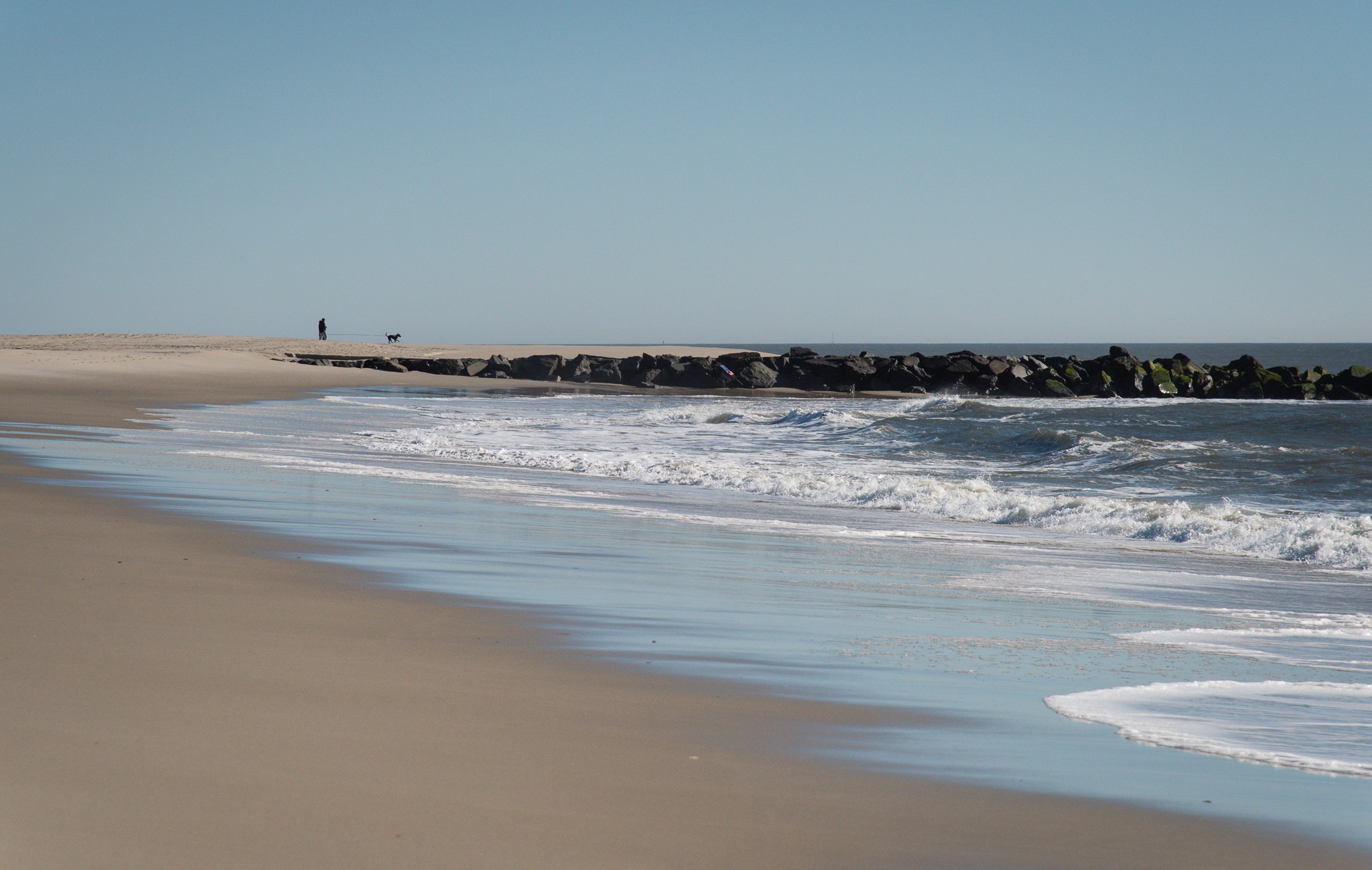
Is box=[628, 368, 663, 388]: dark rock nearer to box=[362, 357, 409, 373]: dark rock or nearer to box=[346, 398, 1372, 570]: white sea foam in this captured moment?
box=[362, 357, 409, 373]: dark rock

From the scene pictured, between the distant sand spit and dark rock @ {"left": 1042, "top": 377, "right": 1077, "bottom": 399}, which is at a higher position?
the distant sand spit

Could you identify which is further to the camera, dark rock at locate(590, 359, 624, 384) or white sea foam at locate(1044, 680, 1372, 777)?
dark rock at locate(590, 359, 624, 384)

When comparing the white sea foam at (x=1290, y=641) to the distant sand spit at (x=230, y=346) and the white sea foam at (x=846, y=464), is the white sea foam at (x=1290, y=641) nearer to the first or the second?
the white sea foam at (x=846, y=464)

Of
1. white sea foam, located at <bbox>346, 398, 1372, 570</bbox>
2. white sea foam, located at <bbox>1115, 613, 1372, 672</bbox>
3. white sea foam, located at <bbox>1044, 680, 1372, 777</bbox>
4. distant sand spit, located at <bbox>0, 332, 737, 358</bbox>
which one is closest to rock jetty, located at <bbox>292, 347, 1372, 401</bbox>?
distant sand spit, located at <bbox>0, 332, 737, 358</bbox>

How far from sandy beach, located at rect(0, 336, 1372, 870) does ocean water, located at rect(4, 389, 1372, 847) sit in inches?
12.1

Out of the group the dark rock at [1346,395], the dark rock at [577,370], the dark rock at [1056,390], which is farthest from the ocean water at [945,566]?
the dark rock at [577,370]

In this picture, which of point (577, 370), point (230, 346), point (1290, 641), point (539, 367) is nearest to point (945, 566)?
point (1290, 641)

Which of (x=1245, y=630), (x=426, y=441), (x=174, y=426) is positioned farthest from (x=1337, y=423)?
(x=174, y=426)

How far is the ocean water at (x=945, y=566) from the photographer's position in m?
3.91

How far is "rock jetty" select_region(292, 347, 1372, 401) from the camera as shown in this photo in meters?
39.6

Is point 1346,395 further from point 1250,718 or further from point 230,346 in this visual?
point 230,346

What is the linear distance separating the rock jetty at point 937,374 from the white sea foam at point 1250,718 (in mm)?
36423

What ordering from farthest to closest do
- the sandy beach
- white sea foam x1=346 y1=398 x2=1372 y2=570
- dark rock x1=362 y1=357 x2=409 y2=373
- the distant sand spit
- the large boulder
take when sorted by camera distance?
the distant sand spit
the large boulder
dark rock x1=362 y1=357 x2=409 y2=373
white sea foam x1=346 y1=398 x2=1372 y2=570
the sandy beach

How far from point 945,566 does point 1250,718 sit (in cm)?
374
